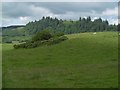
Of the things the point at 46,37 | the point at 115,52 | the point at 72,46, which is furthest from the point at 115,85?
the point at 46,37

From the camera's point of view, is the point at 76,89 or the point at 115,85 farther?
the point at 115,85

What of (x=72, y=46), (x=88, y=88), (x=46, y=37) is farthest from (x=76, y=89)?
(x=46, y=37)

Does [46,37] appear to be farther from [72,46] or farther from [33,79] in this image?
[33,79]

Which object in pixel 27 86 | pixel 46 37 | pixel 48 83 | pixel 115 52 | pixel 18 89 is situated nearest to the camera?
pixel 18 89

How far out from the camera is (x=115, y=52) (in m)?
62.7

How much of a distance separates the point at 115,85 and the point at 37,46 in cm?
6603

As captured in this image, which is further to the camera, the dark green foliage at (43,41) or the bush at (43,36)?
the bush at (43,36)

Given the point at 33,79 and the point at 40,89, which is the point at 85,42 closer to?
the point at 33,79

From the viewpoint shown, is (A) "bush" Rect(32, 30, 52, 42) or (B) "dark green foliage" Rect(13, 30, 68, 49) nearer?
(B) "dark green foliage" Rect(13, 30, 68, 49)

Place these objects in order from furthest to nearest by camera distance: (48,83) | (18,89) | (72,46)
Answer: (72,46) → (48,83) → (18,89)

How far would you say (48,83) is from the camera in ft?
87.6

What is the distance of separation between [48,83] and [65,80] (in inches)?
88.4

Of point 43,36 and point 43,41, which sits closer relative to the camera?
point 43,41

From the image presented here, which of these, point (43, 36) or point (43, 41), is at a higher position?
point (43, 36)
